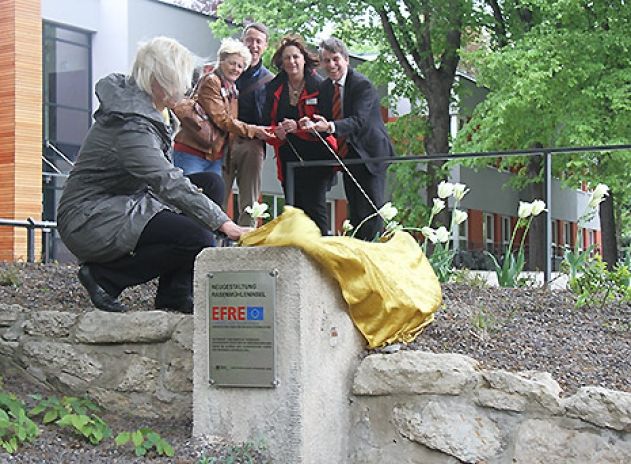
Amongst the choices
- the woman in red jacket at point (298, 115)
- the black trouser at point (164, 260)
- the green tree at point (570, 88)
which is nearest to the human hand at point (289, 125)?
the woman in red jacket at point (298, 115)

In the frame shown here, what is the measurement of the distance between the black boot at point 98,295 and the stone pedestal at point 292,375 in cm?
95

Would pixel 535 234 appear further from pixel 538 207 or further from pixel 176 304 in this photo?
pixel 176 304

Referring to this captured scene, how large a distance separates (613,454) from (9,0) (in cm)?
1699

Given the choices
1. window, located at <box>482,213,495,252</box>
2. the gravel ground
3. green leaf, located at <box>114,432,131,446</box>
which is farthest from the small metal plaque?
window, located at <box>482,213,495,252</box>

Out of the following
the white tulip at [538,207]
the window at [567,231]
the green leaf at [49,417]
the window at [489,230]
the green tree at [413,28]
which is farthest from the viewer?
the window at [567,231]

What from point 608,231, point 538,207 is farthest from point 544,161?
point 608,231

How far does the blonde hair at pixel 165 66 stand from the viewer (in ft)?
17.3

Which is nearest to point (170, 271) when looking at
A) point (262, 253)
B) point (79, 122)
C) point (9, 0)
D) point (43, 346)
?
point (43, 346)

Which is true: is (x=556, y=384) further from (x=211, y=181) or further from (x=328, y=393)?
(x=211, y=181)

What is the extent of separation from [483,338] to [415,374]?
0.76 m

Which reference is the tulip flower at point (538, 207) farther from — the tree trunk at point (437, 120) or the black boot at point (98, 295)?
the tree trunk at point (437, 120)

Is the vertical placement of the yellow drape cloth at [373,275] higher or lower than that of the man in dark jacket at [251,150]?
lower

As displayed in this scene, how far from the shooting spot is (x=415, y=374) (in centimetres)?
479

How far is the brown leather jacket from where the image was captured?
697 cm
